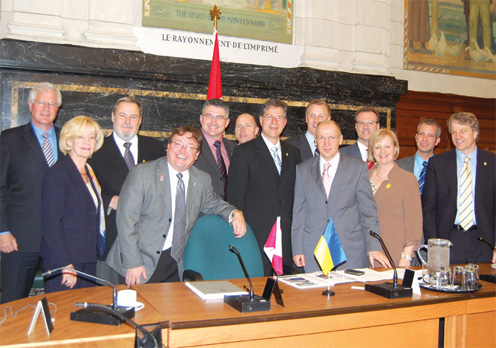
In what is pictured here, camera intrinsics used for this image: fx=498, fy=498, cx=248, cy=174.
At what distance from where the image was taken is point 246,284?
2.71 meters

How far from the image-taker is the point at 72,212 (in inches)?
123

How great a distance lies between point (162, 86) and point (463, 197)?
3298 mm

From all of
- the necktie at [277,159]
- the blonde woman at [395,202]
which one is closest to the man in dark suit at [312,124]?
the necktie at [277,159]

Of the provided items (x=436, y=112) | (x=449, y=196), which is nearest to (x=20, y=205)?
(x=449, y=196)

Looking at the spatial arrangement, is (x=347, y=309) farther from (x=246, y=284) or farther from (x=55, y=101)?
(x=55, y=101)

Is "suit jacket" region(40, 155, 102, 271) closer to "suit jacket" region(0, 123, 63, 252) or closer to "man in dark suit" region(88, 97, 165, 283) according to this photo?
"man in dark suit" region(88, 97, 165, 283)

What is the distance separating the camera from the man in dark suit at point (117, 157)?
140 inches

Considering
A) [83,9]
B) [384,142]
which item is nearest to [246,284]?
[384,142]

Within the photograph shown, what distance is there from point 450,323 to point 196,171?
5.81ft

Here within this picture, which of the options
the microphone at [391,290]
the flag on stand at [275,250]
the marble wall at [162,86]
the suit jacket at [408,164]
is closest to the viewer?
the microphone at [391,290]

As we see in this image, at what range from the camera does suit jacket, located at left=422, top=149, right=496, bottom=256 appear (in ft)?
12.7

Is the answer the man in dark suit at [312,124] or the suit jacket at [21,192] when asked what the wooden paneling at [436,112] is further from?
the suit jacket at [21,192]

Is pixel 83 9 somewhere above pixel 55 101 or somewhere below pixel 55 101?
above

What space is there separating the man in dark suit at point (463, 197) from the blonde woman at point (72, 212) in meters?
2.54
